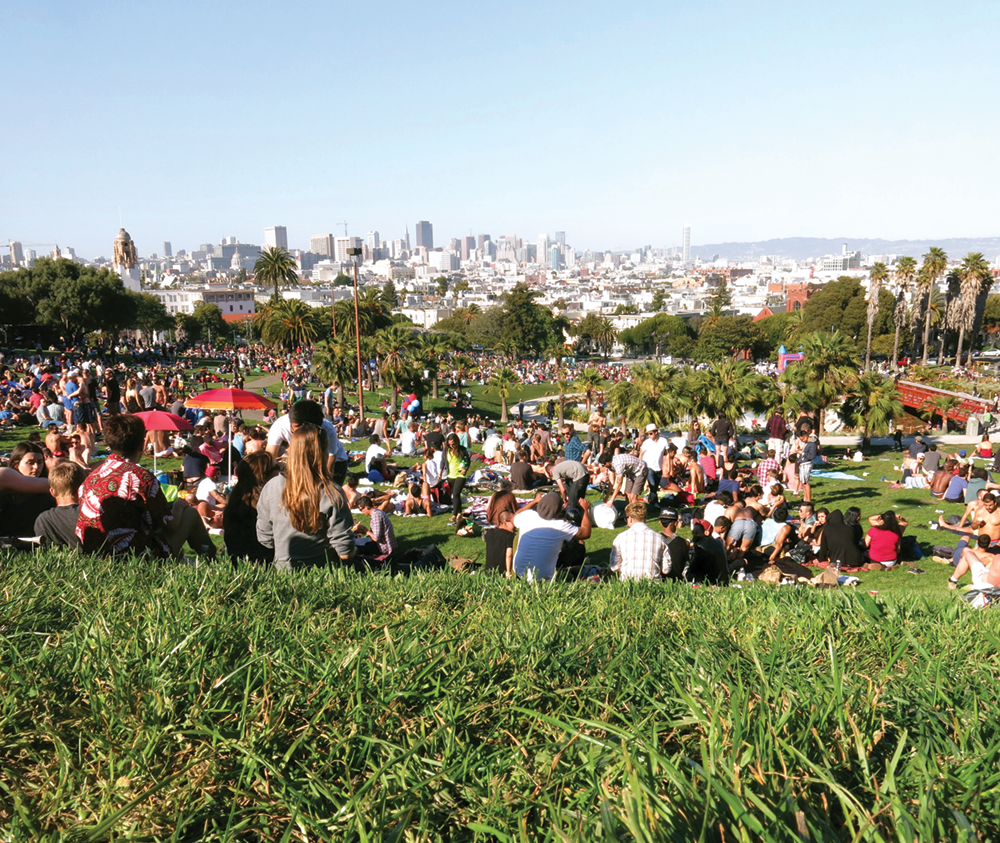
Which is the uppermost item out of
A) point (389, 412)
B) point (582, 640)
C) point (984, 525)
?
point (582, 640)

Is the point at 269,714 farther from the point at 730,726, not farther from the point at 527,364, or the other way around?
the point at 527,364

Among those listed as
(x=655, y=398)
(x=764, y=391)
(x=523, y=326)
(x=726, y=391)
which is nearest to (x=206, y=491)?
(x=655, y=398)

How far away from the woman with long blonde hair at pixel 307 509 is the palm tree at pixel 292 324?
5145cm

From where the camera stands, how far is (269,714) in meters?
1.87

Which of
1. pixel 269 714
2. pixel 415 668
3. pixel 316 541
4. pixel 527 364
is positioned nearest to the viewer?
pixel 269 714

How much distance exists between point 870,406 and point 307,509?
2325 cm

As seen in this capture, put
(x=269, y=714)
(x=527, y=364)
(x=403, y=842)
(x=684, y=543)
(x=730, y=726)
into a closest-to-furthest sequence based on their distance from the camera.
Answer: (x=403, y=842) < (x=730, y=726) < (x=269, y=714) < (x=684, y=543) < (x=527, y=364)

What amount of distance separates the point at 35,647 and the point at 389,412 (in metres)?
27.4

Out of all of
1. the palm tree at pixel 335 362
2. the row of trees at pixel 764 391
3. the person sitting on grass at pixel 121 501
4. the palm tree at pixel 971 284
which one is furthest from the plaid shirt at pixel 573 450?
the palm tree at pixel 971 284

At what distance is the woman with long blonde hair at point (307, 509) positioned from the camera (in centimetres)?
464

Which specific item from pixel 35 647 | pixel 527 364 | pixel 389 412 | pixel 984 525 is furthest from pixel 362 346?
pixel 527 364

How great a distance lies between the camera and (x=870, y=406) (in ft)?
78.2

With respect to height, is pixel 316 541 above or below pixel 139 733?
below

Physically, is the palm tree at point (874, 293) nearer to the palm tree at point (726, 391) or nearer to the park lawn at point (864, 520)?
the palm tree at point (726, 391)
